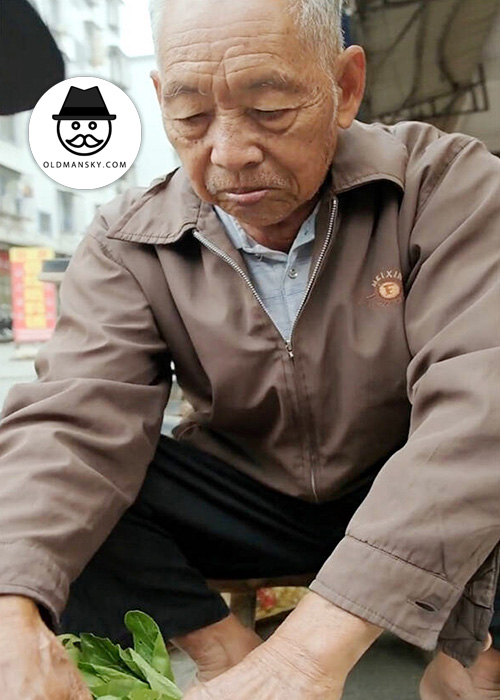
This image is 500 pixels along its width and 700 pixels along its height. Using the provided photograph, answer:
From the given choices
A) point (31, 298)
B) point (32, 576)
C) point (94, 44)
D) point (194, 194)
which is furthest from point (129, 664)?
point (94, 44)

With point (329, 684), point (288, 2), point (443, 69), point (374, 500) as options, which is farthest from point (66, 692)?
point (443, 69)

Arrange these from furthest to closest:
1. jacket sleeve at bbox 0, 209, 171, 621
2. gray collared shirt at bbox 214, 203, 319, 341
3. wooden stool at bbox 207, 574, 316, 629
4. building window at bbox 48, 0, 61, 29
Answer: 1. building window at bbox 48, 0, 61, 29
2. wooden stool at bbox 207, 574, 316, 629
3. gray collared shirt at bbox 214, 203, 319, 341
4. jacket sleeve at bbox 0, 209, 171, 621

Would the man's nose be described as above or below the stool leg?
above

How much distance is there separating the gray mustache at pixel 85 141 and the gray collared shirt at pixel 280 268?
1204mm

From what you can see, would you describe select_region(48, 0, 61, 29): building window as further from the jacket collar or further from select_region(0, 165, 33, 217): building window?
the jacket collar

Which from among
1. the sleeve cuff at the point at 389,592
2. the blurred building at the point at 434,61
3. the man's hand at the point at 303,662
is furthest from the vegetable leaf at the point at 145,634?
the blurred building at the point at 434,61

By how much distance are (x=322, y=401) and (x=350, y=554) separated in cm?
37

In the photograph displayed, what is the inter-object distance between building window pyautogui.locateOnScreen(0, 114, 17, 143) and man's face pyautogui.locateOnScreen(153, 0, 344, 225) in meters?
1.43

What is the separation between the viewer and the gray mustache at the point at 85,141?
2.41m

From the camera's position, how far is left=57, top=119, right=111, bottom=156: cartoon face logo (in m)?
2.42

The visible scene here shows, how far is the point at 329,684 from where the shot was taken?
0.95 m

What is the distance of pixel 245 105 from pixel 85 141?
1402 mm

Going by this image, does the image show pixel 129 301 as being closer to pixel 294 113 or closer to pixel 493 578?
pixel 294 113

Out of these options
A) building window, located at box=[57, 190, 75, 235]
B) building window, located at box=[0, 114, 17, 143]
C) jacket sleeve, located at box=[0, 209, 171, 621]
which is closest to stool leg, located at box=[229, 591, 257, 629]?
jacket sleeve, located at box=[0, 209, 171, 621]
